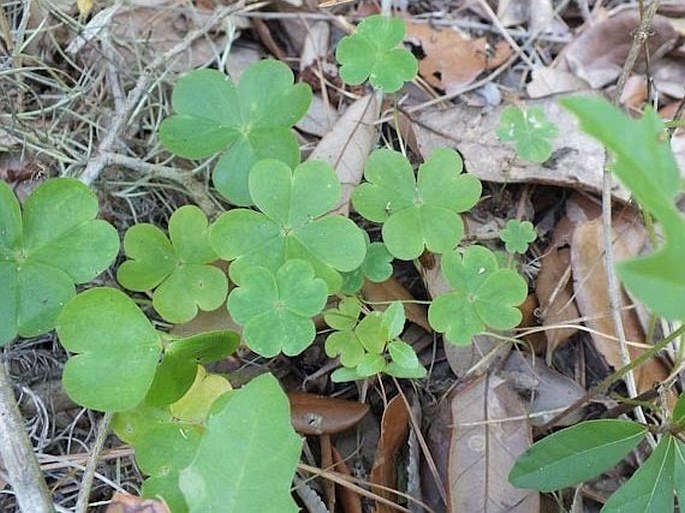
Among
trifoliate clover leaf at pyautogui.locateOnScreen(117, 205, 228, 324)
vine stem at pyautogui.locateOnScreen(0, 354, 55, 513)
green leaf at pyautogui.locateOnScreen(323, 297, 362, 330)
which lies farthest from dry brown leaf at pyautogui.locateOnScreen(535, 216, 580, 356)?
vine stem at pyautogui.locateOnScreen(0, 354, 55, 513)

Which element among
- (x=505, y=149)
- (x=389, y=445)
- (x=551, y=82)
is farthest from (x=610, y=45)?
(x=389, y=445)

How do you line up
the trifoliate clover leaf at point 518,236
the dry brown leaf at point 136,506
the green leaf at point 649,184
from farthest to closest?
the trifoliate clover leaf at point 518,236, the dry brown leaf at point 136,506, the green leaf at point 649,184

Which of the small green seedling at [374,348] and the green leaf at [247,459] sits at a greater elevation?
the green leaf at [247,459]

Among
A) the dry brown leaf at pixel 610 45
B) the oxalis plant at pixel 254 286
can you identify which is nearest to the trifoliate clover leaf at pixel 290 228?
the oxalis plant at pixel 254 286

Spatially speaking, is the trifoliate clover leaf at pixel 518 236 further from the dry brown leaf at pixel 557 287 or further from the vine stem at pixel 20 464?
the vine stem at pixel 20 464

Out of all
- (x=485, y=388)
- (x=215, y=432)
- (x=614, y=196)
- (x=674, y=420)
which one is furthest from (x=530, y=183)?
(x=215, y=432)

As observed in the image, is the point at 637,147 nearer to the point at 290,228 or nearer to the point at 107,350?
the point at 290,228
